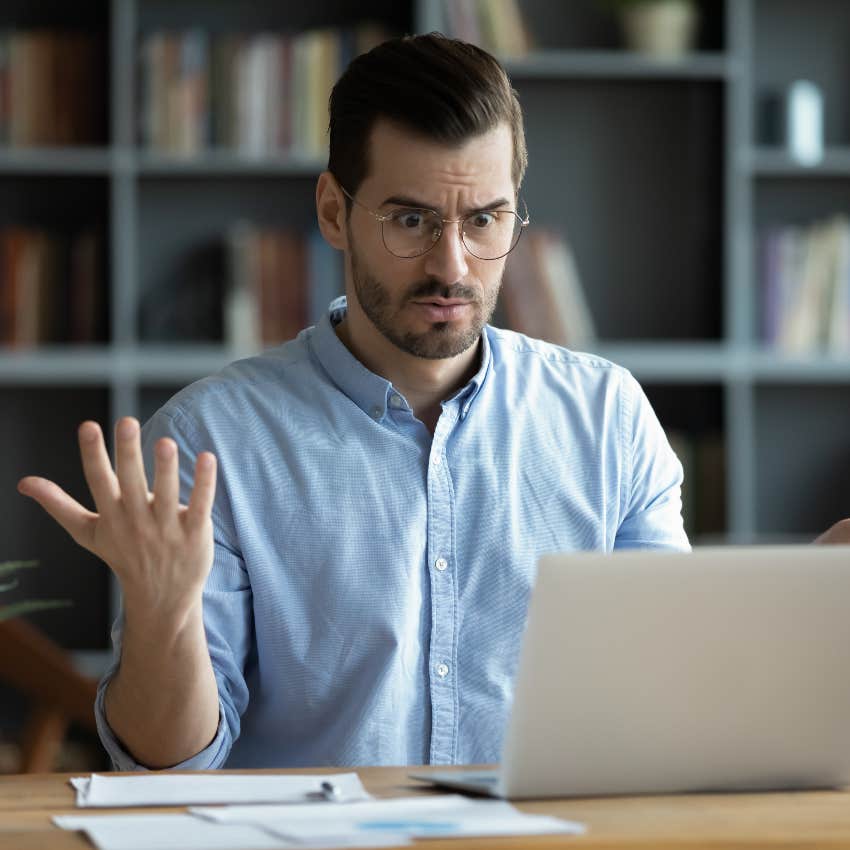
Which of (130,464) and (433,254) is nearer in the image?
(130,464)

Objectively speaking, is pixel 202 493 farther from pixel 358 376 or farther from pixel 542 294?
pixel 542 294

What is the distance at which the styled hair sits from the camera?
1.65m

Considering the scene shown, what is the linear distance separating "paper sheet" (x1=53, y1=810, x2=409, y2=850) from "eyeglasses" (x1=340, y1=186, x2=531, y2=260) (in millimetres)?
784

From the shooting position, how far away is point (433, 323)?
165 centimetres

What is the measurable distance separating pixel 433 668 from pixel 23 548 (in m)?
2.11

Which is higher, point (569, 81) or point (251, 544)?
point (569, 81)

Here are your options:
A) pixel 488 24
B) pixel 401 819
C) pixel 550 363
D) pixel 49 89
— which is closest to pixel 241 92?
pixel 49 89

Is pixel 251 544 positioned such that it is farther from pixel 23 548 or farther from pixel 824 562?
pixel 23 548

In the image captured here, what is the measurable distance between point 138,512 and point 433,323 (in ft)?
1.86

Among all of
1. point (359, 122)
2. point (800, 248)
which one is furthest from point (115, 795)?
point (800, 248)

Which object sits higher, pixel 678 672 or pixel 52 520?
pixel 678 672

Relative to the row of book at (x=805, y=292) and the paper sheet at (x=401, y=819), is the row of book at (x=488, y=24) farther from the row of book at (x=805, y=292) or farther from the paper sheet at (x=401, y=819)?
the paper sheet at (x=401, y=819)

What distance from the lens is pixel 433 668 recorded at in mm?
1596

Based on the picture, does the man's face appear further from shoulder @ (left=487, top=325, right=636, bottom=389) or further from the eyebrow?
shoulder @ (left=487, top=325, right=636, bottom=389)
